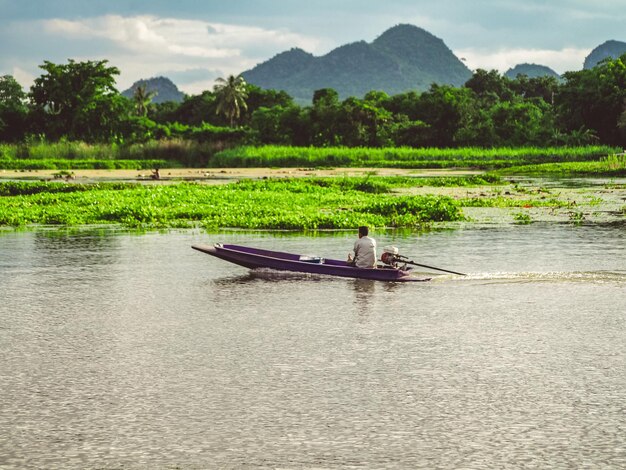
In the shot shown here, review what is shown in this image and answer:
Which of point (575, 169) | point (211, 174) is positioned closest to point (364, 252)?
point (211, 174)

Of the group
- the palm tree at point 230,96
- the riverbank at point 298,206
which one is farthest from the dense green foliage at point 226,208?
the palm tree at point 230,96

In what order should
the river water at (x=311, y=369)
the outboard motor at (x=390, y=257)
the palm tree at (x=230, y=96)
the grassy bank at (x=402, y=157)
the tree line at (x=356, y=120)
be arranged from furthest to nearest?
the palm tree at (x=230, y=96)
the tree line at (x=356, y=120)
the grassy bank at (x=402, y=157)
the outboard motor at (x=390, y=257)
the river water at (x=311, y=369)

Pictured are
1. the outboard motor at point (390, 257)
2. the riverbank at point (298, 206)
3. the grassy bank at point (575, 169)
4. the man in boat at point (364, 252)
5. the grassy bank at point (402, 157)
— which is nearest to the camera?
the man in boat at point (364, 252)

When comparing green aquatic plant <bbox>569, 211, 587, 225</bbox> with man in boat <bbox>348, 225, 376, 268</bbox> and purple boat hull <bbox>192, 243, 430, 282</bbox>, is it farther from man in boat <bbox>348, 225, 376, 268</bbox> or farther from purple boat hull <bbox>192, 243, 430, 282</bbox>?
man in boat <bbox>348, 225, 376, 268</bbox>

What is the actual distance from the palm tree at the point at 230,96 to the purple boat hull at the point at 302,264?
108 m

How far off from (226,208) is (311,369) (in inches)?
927

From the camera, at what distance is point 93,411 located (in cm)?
796

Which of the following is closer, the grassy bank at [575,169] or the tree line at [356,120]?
the grassy bank at [575,169]

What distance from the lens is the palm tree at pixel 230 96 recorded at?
12556 centimetres

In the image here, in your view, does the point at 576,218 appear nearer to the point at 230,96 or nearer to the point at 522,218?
the point at 522,218

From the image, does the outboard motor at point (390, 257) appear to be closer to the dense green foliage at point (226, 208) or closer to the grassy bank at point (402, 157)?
the dense green foliage at point (226, 208)

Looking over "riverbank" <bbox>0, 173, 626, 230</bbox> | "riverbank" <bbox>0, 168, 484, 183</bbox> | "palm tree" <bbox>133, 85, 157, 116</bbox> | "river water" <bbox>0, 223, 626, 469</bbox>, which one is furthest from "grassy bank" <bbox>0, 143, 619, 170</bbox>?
"river water" <bbox>0, 223, 626, 469</bbox>

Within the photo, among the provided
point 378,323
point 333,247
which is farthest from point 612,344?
point 333,247

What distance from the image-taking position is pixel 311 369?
31.2 ft
